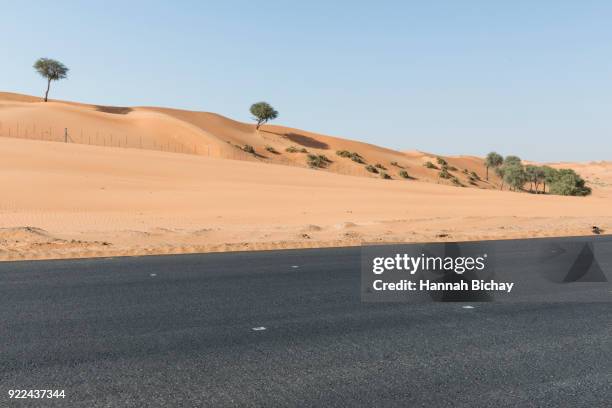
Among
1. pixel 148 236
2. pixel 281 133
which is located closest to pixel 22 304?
pixel 148 236

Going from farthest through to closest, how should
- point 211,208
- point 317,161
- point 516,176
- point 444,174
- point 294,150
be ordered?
point 444,174 < point 294,150 < point 317,161 < point 516,176 < point 211,208

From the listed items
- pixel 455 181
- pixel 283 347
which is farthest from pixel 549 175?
pixel 283 347

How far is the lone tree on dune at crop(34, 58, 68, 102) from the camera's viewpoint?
10194 centimetres

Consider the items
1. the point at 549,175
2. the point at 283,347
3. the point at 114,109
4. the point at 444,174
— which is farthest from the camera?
the point at 114,109

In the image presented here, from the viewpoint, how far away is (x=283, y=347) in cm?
659

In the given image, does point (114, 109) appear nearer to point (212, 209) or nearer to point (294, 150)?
point (294, 150)

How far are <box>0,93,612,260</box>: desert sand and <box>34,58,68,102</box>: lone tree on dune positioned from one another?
119 ft

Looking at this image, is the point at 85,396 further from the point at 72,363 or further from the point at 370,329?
the point at 370,329

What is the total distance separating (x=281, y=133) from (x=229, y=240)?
100622 millimetres

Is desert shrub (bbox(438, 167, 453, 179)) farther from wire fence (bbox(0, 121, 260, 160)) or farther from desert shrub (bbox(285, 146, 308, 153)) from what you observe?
wire fence (bbox(0, 121, 260, 160))

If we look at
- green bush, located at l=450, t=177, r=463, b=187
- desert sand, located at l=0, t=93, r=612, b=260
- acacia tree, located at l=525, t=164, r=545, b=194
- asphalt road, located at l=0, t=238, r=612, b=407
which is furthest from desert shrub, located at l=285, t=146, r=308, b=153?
asphalt road, located at l=0, t=238, r=612, b=407

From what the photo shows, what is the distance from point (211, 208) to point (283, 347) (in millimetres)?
24016

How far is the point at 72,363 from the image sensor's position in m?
5.94

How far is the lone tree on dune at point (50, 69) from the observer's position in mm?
101938
